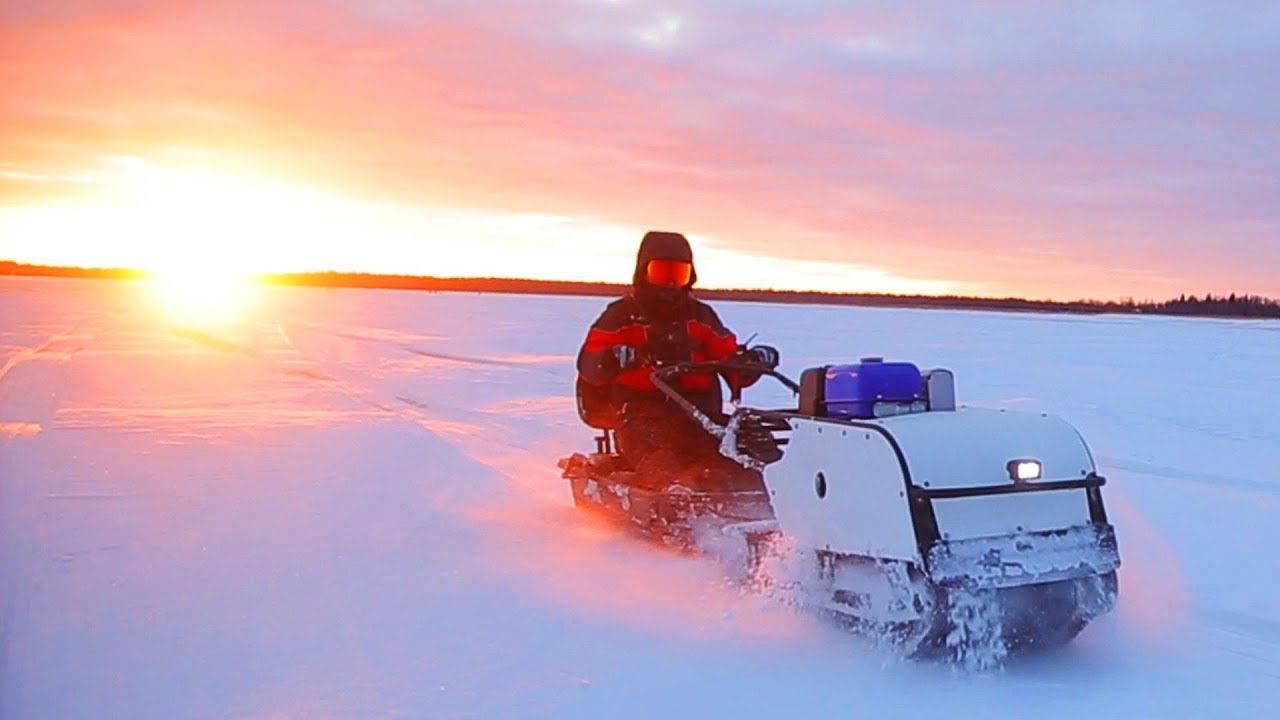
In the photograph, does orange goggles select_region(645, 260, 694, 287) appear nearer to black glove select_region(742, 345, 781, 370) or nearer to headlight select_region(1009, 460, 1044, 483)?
black glove select_region(742, 345, 781, 370)

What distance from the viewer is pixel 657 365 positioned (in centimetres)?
677

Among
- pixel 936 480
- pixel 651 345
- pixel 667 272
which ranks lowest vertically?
pixel 936 480

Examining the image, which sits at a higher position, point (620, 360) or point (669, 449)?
point (620, 360)

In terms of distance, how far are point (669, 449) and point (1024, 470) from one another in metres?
2.69

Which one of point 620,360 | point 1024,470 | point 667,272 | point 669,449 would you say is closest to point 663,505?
point 669,449

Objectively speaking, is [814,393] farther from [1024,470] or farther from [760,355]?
[760,355]

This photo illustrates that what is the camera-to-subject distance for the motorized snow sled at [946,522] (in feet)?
12.8

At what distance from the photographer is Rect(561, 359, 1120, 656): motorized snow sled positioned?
3.91m

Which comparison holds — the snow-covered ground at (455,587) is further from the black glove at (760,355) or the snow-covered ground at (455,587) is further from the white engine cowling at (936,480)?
the black glove at (760,355)

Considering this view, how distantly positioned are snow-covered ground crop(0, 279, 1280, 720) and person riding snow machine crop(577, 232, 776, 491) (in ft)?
1.96

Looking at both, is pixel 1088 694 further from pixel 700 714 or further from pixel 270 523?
pixel 270 523

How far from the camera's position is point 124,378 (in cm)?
1401

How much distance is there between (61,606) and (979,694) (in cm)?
373

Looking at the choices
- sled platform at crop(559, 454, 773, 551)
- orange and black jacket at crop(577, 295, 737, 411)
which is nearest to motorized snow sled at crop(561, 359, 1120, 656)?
sled platform at crop(559, 454, 773, 551)
